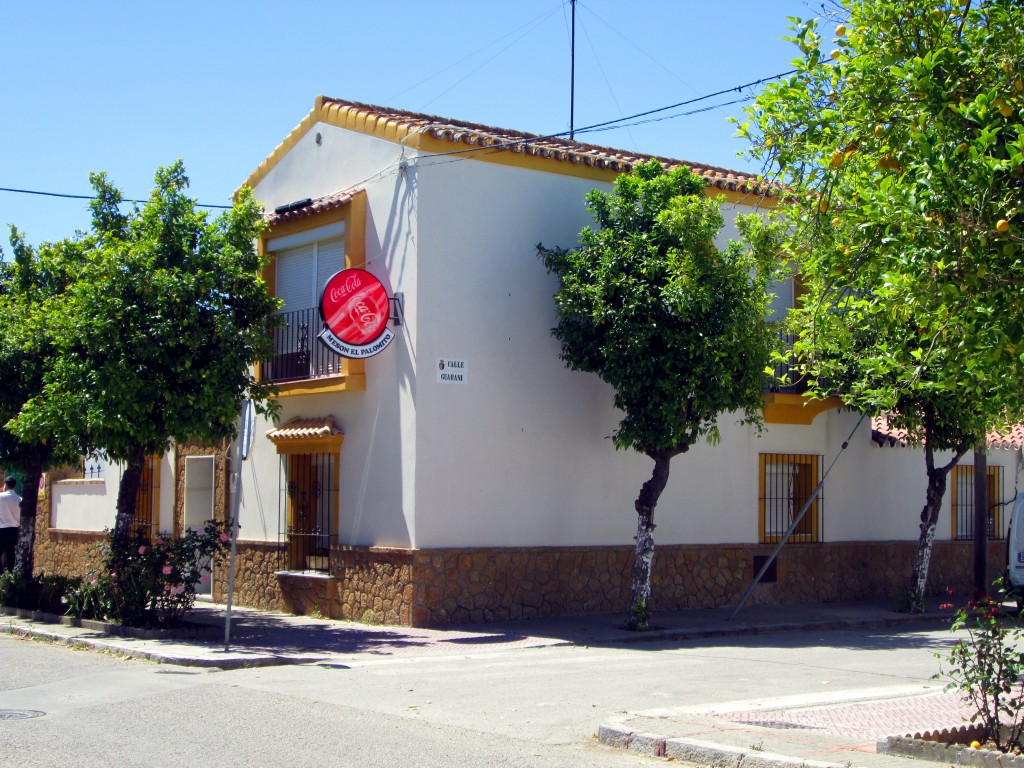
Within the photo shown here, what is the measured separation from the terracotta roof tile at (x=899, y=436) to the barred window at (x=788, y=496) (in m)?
1.29

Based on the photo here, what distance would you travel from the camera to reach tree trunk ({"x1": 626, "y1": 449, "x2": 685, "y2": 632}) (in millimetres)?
14945

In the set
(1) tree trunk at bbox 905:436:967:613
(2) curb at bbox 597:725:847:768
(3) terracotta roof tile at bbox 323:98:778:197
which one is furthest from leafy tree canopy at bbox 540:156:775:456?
(2) curb at bbox 597:725:847:768

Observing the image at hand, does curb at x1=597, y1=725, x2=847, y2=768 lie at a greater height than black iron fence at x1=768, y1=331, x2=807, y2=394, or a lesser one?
lesser

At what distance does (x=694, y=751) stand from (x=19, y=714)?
5399 mm

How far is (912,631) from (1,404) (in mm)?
13384

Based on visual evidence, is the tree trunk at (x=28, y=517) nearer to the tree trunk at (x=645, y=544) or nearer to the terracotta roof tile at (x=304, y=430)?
the terracotta roof tile at (x=304, y=430)

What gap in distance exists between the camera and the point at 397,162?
51.5ft

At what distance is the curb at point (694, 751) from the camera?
7.11m

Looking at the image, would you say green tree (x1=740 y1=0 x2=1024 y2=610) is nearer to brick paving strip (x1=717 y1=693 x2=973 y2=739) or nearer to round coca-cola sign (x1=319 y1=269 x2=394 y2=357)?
brick paving strip (x1=717 y1=693 x2=973 y2=739)

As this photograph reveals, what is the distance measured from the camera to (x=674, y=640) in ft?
48.3

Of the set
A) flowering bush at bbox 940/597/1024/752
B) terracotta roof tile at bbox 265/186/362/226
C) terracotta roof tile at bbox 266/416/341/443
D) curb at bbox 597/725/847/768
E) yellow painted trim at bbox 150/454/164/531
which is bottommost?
curb at bbox 597/725/847/768

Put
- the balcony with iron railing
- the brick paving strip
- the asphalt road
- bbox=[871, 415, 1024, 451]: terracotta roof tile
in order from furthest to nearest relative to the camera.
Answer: bbox=[871, 415, 1024, 451]: terracotta roof tile, the balcony with iron railing, the brick paving strip, the asphalt road

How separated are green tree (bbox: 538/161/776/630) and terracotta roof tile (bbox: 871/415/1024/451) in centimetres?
450

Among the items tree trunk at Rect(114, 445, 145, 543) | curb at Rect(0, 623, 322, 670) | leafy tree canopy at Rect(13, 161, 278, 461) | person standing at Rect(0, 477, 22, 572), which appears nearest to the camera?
curb at Rect(0, 623, 322, 670)
